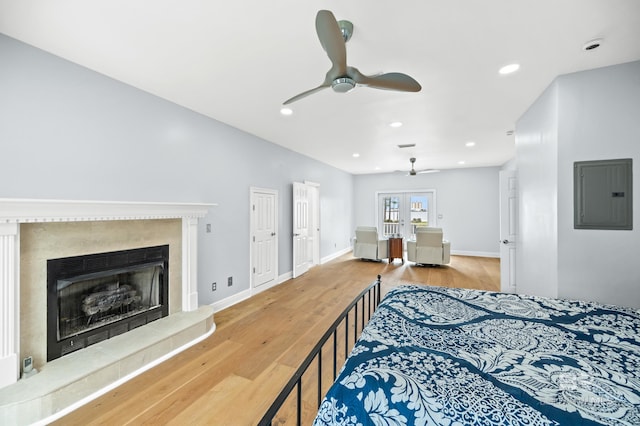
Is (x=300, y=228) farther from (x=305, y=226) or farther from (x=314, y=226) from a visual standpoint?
(x=314, y=226)

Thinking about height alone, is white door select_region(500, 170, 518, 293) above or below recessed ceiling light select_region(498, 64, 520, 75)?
below

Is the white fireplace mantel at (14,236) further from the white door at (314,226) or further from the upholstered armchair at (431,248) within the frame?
the upholstered armchair at (431,248)

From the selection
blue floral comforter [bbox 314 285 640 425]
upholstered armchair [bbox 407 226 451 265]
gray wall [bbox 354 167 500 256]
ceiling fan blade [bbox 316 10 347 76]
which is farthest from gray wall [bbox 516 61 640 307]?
gray wall [bbox 354 167 500 256]

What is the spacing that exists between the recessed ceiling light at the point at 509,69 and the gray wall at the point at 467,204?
604cm

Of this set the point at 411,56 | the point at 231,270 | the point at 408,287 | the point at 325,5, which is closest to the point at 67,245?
the point at 231,270

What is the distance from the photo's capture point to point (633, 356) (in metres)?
1.29

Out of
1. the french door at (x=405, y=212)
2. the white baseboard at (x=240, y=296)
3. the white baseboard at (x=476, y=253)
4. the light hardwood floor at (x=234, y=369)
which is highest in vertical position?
the french door at (x=405, y=212)

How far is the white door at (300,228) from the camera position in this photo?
18.2 feet

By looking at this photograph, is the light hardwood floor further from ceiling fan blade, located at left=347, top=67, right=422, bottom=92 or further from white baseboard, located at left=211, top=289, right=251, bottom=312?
ceiling fan blade, located at left=347, top=67, right=422, bottom=92

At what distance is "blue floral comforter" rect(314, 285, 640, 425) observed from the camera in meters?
0.95

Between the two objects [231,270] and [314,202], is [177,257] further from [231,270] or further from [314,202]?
[314,202]

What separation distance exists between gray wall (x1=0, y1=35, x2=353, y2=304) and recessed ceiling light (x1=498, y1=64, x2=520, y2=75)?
3.44m

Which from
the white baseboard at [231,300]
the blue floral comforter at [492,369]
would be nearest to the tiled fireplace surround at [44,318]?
the white baseboard at [231,300]

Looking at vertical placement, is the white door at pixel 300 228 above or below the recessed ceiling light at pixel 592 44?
below
